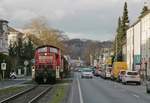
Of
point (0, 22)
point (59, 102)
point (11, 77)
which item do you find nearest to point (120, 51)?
point (0, 22)

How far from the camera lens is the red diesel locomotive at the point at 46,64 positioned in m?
52.1

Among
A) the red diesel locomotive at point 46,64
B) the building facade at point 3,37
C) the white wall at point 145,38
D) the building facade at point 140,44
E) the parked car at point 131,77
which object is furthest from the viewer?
the building facade at point 3,37

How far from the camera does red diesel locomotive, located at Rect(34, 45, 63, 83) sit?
52.1 meters

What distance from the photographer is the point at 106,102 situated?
2562cm

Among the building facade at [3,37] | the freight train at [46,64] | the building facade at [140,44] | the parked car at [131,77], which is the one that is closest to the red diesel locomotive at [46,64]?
the freight train at [46,64]

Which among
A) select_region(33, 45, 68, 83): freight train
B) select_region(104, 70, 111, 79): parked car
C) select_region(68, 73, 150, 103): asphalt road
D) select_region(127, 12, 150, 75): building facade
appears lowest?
select_region(68, 73, 150, 103): asphalt road

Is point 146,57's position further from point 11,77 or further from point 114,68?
point 11,77

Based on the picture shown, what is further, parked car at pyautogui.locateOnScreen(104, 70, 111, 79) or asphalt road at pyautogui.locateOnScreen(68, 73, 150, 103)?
parked car at pyautogui.locateOnScreen(104, 70, 111, 79)

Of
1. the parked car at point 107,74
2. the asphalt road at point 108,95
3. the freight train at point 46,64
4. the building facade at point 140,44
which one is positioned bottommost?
the asphalt road at point 108,95

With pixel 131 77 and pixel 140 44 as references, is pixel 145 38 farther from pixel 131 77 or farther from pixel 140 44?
pixel 131 77

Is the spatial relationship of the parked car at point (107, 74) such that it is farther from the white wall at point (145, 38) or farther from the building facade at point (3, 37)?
the building facade at point (3, 37)

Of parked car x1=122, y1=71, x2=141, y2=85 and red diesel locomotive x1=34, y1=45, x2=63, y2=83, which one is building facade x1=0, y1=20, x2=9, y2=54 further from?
parked car x1=122, y1=71, x2=141, y2=85

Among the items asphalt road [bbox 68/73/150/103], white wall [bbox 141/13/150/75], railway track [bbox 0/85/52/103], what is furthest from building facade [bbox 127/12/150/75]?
railway track [bbox 0/85/52/103]

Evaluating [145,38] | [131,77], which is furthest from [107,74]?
[131,77]
